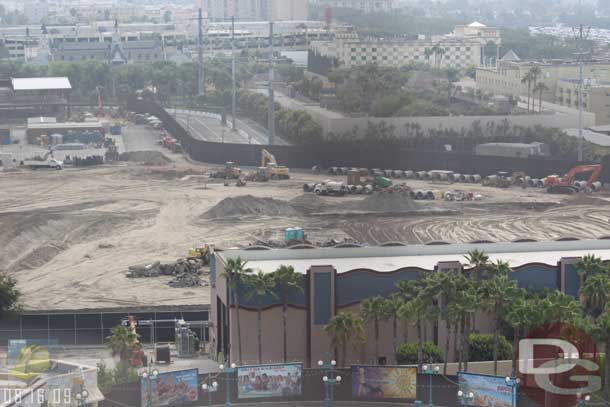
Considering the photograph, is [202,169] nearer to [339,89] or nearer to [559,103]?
[339,89]

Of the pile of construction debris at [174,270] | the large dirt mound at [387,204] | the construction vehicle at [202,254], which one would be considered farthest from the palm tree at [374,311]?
the large dirt mound at [387,204]

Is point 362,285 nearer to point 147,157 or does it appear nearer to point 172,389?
point 172,389

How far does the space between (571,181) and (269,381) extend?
13.3 metres

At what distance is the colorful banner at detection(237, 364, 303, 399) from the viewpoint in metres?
11.0

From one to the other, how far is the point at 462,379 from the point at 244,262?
269 centimetres

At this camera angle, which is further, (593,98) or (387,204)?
(593,98)

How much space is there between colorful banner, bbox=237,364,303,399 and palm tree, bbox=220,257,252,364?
1.35 m

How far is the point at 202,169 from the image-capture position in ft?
88.0

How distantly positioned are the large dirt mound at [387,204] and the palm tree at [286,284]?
941cm

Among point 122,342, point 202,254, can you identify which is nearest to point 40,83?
point 202,254

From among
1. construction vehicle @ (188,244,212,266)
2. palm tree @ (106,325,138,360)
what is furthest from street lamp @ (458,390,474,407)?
construction vehicle @ (188,244,212,266)

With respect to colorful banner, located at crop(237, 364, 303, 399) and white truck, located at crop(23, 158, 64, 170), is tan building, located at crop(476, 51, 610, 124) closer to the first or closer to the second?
white truck, located at crop(23, 158, 64, 170)

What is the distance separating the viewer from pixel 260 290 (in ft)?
40.2

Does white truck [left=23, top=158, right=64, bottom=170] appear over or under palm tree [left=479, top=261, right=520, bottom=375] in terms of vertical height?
under
